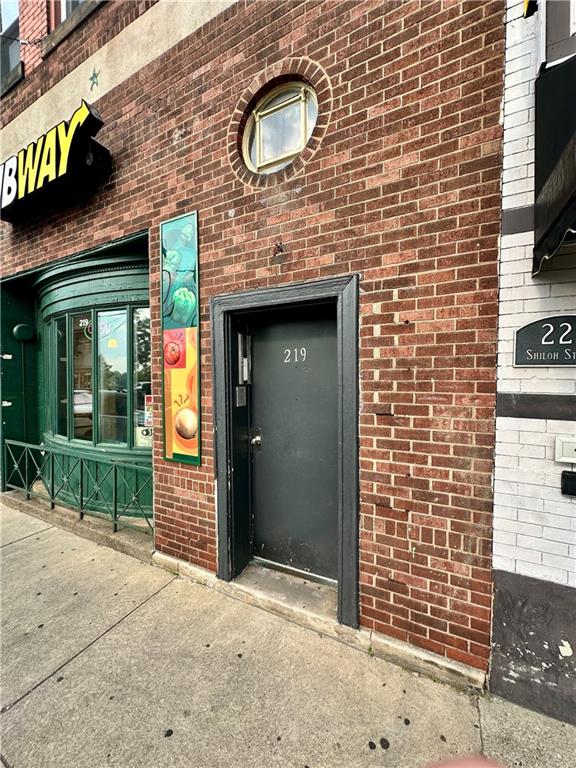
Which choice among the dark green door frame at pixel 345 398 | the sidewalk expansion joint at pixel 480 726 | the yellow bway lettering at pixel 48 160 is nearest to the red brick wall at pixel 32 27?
the yellow bway lettering at pixel 48 160

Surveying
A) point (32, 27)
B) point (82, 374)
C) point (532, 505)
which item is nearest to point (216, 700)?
point (532, 505)

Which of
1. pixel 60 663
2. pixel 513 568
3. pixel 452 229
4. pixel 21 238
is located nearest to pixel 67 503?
pixel 60 663

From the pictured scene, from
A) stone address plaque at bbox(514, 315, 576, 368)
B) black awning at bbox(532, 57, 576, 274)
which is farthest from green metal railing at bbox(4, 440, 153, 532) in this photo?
black awning at bbox(532, 57, 576, 274)

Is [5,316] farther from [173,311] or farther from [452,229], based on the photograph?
[452,229]

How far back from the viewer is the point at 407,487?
91.2 inches

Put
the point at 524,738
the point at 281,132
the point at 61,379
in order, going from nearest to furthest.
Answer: the point at 524,738, the point at 281,132, the point at 61,379

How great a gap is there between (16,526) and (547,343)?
5716 mm

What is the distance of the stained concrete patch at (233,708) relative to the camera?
179 centimetres

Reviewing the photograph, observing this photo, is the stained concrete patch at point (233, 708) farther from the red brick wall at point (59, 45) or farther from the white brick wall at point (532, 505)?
the red brick wall at point (59, 45)

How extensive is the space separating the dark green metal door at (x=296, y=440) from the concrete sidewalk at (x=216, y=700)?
0.59 meters

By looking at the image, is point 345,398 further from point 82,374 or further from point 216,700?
point 82,374

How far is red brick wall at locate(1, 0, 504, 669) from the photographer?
2084mm

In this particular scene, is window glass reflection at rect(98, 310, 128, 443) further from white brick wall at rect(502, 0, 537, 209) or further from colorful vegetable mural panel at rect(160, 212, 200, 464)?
white brick wall at rect(502, 0, 537, 209)

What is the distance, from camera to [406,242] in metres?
2.26
